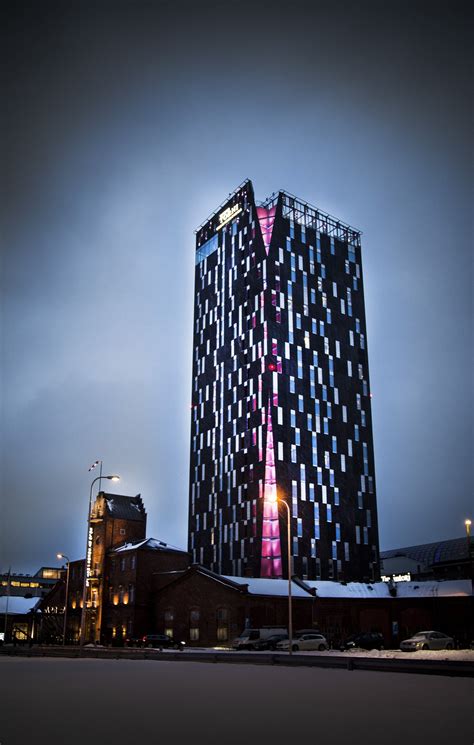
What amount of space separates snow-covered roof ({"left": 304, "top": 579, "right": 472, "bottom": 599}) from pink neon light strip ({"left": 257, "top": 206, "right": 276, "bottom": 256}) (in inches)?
2742

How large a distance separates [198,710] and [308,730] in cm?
388

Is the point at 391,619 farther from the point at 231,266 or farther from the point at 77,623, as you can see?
the point at 231,266

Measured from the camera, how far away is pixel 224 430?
136m

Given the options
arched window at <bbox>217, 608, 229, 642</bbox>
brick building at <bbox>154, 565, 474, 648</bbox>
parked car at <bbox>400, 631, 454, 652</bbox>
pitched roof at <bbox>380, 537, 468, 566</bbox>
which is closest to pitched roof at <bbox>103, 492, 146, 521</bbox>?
brick building at <bbox>154, 565, 474, 648</bbox>

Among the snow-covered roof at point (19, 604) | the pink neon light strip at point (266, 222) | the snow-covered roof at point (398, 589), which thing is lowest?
the snow-covered roof at point (19, 604)

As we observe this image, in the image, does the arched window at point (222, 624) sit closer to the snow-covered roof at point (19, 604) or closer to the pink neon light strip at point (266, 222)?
the snow-covered roof at point (19, 604)

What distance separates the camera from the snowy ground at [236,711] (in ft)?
38.9

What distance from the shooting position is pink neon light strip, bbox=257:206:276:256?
13693 cm

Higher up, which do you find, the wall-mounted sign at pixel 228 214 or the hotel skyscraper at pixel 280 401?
the wall-mounted sign at pixel 228 214

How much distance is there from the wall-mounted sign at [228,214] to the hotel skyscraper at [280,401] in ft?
0.92

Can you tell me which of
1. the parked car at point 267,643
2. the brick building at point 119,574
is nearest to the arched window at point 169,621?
the brick building at point 119,574

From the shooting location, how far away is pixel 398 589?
94.4 m

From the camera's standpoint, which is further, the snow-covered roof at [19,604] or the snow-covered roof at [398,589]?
the snow-covered roof at [19,604]

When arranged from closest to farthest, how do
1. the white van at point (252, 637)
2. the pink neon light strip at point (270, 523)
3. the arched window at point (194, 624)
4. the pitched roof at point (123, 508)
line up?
the white van at point (252, 637)
the arched window at point (194, 624)
the pitched roof at point (123, 508)
the pink neon light strip at point (270, 523)
